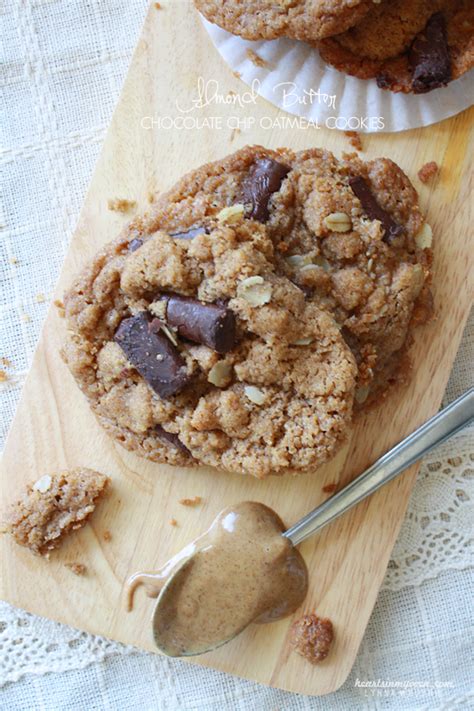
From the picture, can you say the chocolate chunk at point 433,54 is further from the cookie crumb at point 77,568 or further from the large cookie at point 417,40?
the cookie crumb at point 77,568

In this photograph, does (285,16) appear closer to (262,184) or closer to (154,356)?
(262,184)

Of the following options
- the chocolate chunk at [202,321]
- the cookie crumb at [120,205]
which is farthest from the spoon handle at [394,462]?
the cookie crumb at [120,205]

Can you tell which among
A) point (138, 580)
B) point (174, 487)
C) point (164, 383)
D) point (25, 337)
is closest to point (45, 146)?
point (25, 337)

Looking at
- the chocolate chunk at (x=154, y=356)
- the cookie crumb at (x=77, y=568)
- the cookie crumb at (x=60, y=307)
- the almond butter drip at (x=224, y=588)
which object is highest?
the chocolate chunk at (x=154, y=356)

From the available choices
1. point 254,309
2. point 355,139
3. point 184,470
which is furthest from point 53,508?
point 355,139

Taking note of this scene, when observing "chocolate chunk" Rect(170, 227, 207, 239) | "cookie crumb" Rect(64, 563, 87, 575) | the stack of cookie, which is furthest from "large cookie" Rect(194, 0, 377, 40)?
"cookie crumb" Rect(64, 563, 87, 575)

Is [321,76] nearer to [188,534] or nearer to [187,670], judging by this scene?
[188,534]
